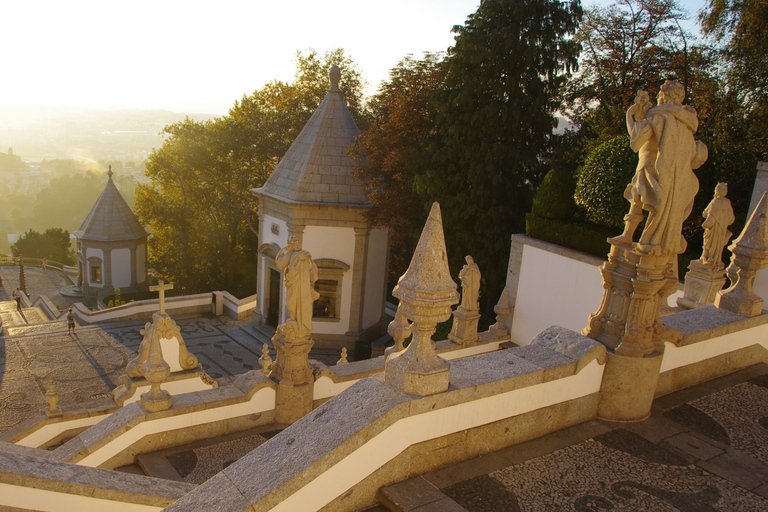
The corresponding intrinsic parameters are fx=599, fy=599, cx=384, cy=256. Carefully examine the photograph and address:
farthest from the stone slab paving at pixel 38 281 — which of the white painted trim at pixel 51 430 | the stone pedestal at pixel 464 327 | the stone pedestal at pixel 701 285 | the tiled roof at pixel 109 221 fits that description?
the stone pedestal at pixel 701 285

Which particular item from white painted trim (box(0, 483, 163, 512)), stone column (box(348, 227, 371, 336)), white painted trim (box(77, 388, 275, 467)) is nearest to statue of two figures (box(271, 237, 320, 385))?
white painted trim (box(77, 388, 275, 467))

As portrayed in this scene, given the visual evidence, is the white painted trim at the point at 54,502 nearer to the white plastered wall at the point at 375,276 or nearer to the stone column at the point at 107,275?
the white plastered wall at the point at 375,276

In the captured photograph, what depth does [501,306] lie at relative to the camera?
521 inches

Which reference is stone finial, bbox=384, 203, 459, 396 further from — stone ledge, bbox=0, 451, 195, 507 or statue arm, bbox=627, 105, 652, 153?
stone ledge, bbox=0, 451, 195, 507

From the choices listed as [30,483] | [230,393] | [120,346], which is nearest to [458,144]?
[230,393]

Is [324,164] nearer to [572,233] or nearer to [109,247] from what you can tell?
[572,233]

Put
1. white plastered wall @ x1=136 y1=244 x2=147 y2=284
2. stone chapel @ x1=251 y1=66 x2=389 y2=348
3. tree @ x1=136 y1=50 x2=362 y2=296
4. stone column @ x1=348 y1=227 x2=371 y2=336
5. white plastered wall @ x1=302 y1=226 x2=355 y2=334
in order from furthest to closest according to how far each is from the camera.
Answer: white plastered wall @ x1=136 y1=244 x2=147 y2=284 < tree @ x1=136 y1=50 x2=362 y2=296 < stone column @ x1=348 y1=227 x2=371 y2=336 < white plastered wall @ x1=302 y1=226 x2=355 y2=334 < stone chapel @ x1=251 y1=66 x2=389 y2=348

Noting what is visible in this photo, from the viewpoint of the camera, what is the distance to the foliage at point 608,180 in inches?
478

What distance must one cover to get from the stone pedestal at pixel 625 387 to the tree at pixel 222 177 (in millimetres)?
21079

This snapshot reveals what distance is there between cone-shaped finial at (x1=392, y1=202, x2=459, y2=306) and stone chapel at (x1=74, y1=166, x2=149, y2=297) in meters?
25.6

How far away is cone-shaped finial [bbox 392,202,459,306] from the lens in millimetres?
3986

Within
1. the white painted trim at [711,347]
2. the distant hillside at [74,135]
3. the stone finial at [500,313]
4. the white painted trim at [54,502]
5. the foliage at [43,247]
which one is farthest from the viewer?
the distant hillside at [74,135]

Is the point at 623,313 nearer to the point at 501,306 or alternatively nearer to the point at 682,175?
the point at 682,175

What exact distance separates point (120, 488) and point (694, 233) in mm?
11665
